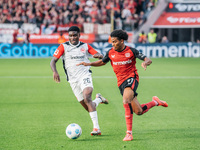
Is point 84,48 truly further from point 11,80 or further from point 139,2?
point 139,2

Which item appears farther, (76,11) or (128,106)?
(76,11)

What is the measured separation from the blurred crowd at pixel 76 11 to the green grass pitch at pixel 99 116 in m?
16.2

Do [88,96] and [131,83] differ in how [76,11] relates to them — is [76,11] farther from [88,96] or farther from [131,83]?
[131,83]

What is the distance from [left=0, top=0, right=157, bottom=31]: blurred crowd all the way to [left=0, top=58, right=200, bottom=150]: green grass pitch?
16.2m

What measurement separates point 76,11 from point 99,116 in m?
27.0

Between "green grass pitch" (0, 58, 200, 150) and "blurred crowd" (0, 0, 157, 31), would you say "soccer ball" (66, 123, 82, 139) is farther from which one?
"blurred crowd" (0, 0, 157, 31)

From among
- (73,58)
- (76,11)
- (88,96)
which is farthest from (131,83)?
(76,11)

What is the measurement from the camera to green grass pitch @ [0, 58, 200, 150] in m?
7.92

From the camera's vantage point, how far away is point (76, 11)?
37.0 m

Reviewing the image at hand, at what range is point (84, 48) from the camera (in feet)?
30.5

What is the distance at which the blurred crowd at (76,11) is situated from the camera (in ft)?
118

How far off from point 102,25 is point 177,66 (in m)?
11.3

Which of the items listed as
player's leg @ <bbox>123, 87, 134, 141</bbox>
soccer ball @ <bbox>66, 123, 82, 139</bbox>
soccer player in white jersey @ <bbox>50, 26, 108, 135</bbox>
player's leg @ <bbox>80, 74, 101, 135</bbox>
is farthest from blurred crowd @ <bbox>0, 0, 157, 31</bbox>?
soccer ball @ <bbox>66, 123, 82, 139</bbox>

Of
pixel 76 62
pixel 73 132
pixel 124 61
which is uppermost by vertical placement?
pixel 124 61
